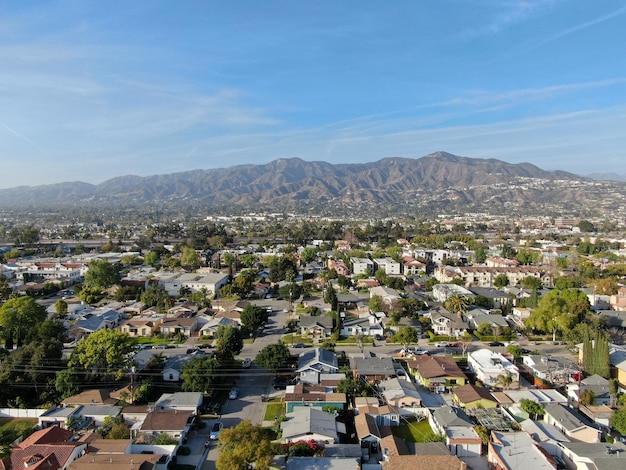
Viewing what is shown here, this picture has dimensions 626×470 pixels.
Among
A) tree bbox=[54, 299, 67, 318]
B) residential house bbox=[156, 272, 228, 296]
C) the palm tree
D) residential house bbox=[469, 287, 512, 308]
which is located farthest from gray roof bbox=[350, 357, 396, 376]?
tree bbox=[54, 299, 67, 318]

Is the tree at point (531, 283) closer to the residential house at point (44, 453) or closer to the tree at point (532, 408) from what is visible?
the tree at point (532, 408)

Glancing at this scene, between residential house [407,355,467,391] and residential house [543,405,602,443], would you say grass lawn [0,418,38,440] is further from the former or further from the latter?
residential house [543,405,602,443]

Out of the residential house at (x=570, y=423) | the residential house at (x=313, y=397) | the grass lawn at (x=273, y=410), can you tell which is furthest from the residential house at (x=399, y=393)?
the residential house at (x=570, y=423)

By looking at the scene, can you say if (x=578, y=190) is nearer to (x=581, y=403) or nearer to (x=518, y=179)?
(x=518, y=179)

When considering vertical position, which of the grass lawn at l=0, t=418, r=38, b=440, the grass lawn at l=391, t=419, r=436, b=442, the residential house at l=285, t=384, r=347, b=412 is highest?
the residential house at l=285, t=384, r=347, b=412

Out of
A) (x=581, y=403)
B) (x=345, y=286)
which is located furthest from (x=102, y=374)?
(x=345, y=286)
